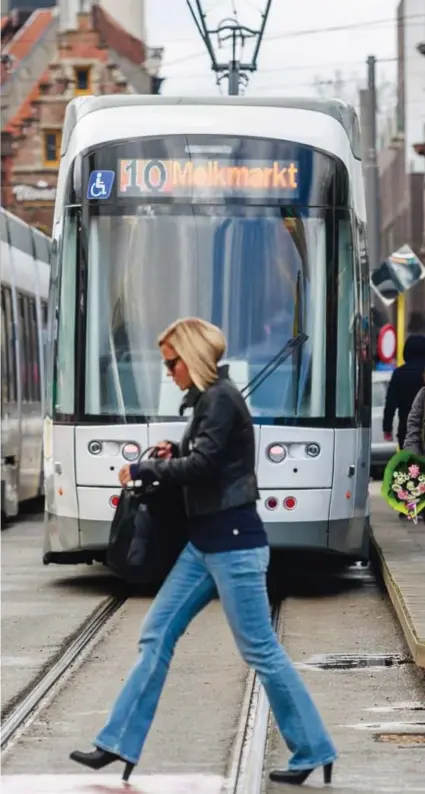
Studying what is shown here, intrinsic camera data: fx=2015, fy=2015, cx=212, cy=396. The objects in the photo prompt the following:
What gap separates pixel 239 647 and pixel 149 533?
1.69ft

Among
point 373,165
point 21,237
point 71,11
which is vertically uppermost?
point 71,11

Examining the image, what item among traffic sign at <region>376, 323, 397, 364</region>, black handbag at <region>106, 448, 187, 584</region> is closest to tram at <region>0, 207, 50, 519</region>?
traffic sign at <region>376, 323, 397, 364</region>

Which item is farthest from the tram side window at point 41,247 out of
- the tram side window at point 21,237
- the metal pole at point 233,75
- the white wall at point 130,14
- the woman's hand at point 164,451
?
the white wall at point 130,14

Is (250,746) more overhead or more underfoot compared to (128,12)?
more underfoot

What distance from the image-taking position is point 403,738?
830 cm

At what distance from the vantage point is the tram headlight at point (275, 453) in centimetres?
1345

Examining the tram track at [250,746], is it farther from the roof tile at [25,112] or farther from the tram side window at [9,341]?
the roof tile at [25,112]

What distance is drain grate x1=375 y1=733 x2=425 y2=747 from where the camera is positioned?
8172 millimetres

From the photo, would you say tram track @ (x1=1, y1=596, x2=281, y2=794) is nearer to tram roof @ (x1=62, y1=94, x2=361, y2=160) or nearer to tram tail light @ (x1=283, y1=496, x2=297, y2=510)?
tram tail light @ (x1=283, y1=496, x2=297, y2=510)

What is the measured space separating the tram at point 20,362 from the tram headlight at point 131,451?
8.18 m

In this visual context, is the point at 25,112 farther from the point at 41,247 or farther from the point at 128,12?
the point at 41,247

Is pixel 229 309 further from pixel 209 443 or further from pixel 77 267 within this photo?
pixel 209 443

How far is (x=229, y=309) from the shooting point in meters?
13.7

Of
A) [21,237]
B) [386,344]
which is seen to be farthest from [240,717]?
[386,344]
